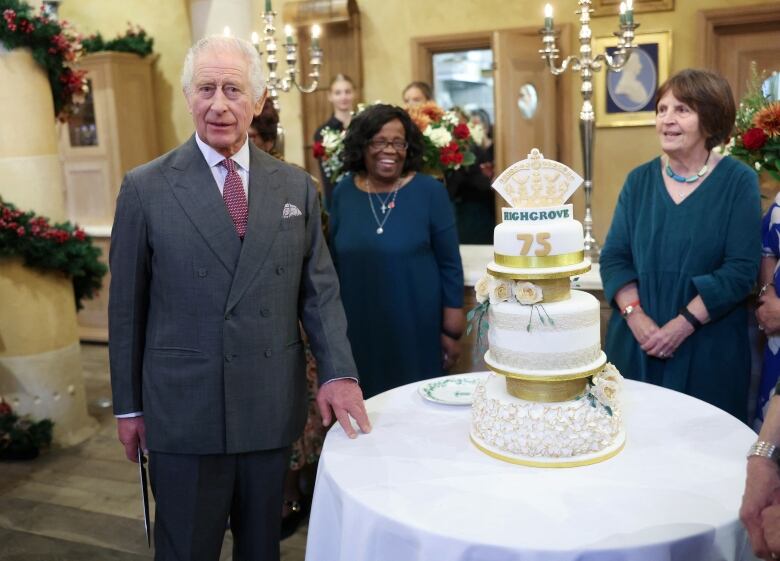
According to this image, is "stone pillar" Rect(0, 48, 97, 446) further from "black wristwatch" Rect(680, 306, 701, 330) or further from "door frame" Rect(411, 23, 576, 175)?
"door frame" Rect(411, 23, 576, 175)

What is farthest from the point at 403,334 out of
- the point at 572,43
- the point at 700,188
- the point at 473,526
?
the point at 572,43

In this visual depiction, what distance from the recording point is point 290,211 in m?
2.07

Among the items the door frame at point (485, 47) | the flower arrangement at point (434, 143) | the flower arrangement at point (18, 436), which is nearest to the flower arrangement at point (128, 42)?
the door frame at point (485, 47)

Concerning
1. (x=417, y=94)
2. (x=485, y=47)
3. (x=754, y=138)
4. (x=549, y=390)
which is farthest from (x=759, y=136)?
(x=485, y=47)

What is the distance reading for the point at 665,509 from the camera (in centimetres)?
154

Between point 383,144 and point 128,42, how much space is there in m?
4.86

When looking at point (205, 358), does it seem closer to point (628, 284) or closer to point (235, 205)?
point (235, 205)

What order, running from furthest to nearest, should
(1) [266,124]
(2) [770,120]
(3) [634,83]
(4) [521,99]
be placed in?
(3) [634,83] → (4) [521,99] → (1) [266,124] → (2) [770,120]

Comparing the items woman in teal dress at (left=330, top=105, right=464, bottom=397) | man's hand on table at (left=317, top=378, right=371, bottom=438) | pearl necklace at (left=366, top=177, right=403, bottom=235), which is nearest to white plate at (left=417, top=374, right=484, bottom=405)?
man's hand on table at (left=317, top=378, right=371, bottom=438)

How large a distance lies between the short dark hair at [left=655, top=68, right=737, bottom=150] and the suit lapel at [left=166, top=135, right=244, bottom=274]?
4.81 feet

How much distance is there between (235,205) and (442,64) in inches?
216

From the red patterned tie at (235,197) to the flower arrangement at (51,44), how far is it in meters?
2.45

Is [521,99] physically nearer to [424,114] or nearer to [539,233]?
[424,114]

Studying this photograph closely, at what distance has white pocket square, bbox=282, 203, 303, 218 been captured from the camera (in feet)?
6.75
